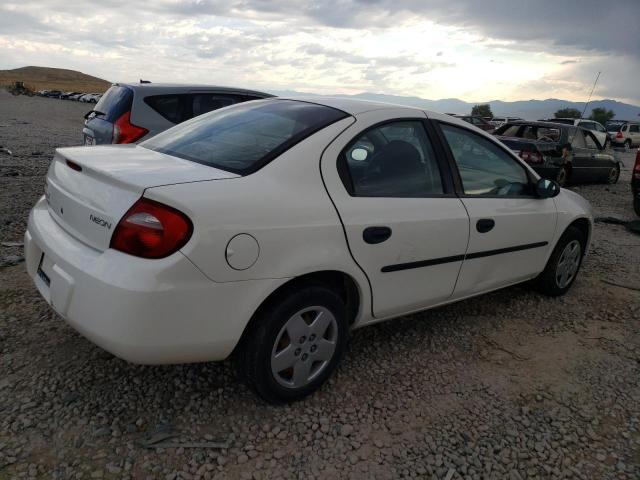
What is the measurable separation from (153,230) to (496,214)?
225 centimetres

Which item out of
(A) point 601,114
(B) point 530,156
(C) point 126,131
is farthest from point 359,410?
(A) point 601,114

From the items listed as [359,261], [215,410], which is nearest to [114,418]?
[215,410]

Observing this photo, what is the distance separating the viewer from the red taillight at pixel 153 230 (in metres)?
2.05

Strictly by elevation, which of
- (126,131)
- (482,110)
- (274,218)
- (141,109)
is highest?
(482,110)

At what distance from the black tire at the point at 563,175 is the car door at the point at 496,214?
6901mm

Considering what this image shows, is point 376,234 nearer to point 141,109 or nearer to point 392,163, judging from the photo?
point 392,163

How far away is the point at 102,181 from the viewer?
2283mm

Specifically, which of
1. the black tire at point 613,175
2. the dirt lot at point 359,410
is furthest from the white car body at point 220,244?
the black tire at point 613,175

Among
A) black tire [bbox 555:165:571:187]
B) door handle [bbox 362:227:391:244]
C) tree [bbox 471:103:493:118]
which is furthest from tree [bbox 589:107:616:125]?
door handle [bbox 362:227:391:244]

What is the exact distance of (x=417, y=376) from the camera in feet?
9.87

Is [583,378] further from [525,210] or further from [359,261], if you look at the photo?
[359,261]

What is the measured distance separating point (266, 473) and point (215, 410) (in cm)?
50

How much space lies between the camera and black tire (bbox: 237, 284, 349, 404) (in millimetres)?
2354

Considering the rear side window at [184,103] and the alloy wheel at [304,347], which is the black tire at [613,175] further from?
the alloy wheel at [304,347]
